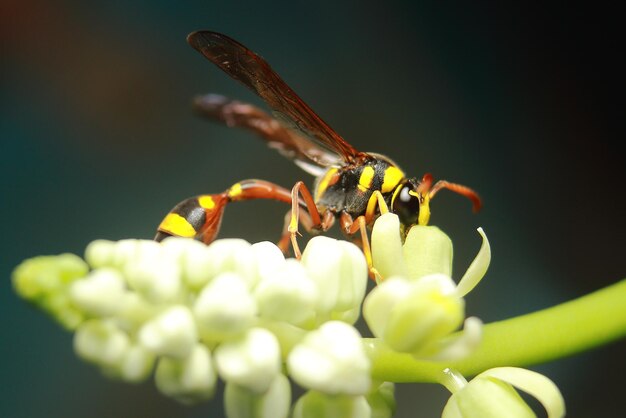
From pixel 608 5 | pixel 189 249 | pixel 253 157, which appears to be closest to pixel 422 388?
pixel 253 157

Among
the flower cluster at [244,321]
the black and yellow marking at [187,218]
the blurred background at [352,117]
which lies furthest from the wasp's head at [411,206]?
the blurred background at [352,117]

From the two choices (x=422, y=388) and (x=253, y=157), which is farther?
(x=253, y=157)

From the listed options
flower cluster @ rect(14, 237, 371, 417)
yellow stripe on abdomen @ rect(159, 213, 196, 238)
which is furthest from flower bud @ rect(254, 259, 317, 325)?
yellow stripe on abdomen @ rect(159, 213, 196, 238)

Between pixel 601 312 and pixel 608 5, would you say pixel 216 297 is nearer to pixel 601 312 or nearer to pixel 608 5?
pixel 601 312

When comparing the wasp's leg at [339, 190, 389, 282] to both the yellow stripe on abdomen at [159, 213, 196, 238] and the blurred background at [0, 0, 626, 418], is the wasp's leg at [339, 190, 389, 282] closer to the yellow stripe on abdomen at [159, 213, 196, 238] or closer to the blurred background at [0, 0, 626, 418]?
the yellow stripe on abdomen at [159, 213, 196, 238]

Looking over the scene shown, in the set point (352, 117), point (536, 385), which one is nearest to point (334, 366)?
point (536, 385)

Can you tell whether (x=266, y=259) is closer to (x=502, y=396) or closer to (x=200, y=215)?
(x=502, y=396)
